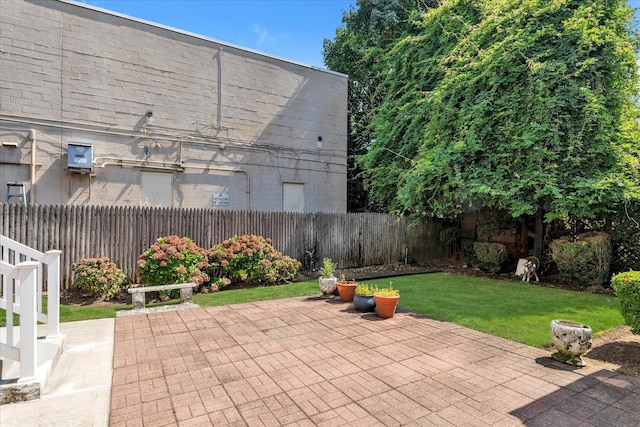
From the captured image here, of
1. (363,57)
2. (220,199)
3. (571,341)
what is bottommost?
(571,341)

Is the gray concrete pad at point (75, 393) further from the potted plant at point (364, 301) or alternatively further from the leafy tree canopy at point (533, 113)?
the leafy tree canopy at point (533, 113)

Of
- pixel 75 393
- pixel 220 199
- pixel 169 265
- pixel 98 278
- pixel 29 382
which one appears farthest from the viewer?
pixel 220 199

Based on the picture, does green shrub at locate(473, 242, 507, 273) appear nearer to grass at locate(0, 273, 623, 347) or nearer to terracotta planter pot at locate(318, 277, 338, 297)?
grass at locate(0, 273, 623, 347)

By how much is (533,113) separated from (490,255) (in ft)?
13.5

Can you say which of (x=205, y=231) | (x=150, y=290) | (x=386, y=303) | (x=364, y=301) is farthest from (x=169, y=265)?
(x=386, y=303)

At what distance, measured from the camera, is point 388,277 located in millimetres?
9430

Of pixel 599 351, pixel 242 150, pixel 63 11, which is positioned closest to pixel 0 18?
pixel 63 11

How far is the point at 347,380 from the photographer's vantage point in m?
3.26

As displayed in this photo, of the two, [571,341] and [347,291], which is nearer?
[571,341]

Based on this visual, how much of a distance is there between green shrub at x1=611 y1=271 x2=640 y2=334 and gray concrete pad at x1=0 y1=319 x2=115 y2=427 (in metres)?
5.48

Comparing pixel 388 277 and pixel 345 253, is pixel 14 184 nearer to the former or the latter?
pixel 345 253

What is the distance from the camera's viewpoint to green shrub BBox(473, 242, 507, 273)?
32.7 feet

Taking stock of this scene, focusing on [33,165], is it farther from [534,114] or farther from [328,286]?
[534,114]

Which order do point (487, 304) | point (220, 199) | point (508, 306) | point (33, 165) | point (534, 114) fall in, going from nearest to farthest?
point (508, 306) → point (487, 304) → point (534, 114) → point (33, 165) → point (220, 199)
